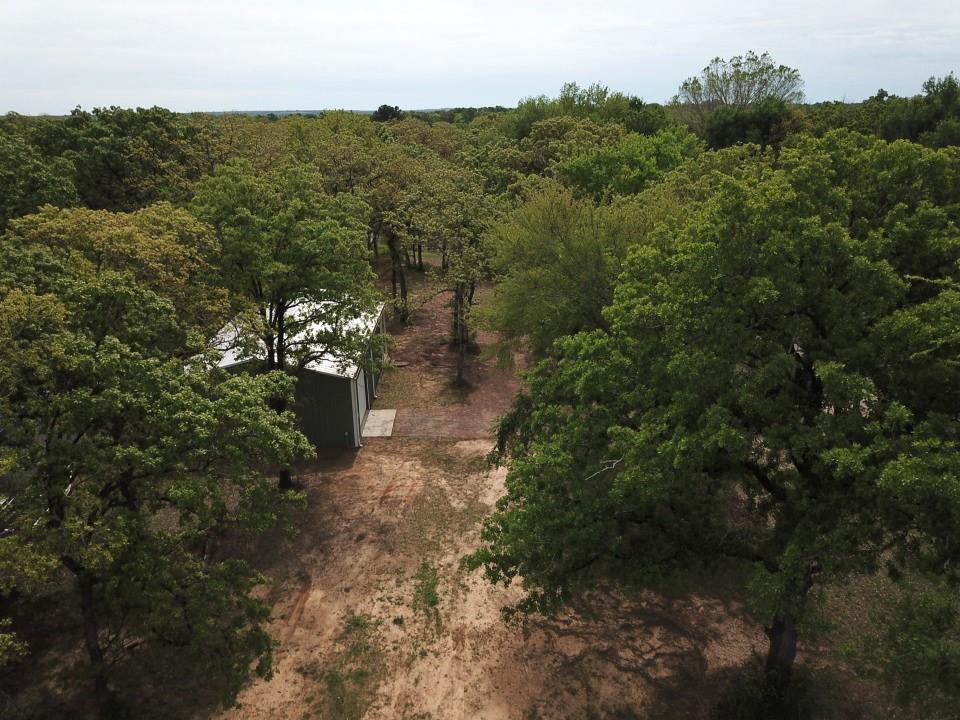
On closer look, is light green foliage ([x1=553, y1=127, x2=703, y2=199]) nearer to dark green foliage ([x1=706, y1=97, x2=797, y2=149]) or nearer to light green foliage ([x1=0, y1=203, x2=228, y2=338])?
dark green foliage ([x1=706, y1=97, x2=797, y2=149])

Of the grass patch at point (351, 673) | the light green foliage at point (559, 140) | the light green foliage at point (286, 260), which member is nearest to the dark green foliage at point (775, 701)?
the grass patch at point (351, 673)

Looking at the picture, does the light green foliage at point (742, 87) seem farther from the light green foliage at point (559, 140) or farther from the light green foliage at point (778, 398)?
the light green foliage at point (778, 398)

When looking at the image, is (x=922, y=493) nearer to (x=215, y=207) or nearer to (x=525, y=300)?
(x=525, y=300)

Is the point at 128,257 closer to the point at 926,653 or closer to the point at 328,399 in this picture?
the point at 328,399

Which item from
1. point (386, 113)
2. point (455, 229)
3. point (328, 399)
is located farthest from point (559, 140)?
point (386, 113)

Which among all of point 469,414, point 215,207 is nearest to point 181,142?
point 215,207

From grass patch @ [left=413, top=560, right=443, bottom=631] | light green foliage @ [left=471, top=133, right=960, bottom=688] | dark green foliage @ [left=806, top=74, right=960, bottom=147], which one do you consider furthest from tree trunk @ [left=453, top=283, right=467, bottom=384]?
dark green foliage @ [left=806, top=74, right=960, bottom=147]
